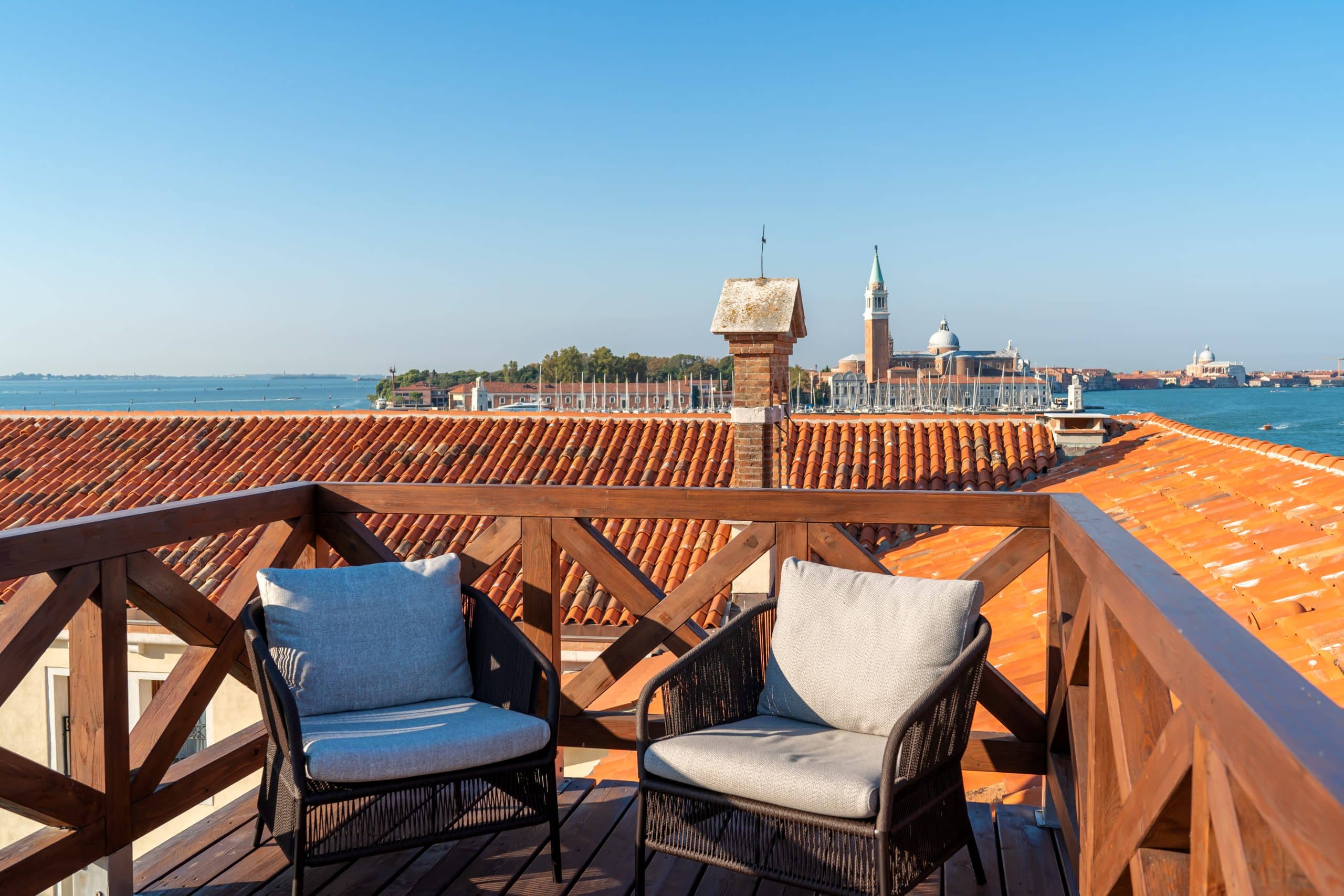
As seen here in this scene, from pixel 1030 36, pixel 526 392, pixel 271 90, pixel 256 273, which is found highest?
pixel 1030 36

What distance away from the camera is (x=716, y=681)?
263cm

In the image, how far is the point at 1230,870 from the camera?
3.21ft

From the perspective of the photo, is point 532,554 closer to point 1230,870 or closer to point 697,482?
point 1230,870

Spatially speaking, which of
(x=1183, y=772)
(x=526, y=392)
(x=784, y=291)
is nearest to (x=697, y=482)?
(x=784, y=291)

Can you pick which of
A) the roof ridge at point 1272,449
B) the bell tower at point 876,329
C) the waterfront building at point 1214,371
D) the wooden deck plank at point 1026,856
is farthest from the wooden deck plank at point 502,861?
the waterfront building at point 1214,371

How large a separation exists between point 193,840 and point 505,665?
1028 millimetres

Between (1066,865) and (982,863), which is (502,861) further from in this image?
(1066,865)

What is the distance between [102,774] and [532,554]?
4.30ft

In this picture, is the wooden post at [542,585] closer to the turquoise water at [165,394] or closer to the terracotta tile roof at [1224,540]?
the terracotta tile roof at [1224,540]

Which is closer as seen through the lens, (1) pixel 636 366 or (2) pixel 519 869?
(2) pixel 519 869

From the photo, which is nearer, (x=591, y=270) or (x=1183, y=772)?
(x=1183, y=772)

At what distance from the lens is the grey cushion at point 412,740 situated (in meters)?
2.26

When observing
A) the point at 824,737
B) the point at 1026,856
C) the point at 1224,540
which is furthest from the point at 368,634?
the point at 1224,540

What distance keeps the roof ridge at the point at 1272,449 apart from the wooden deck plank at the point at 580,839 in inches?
215
